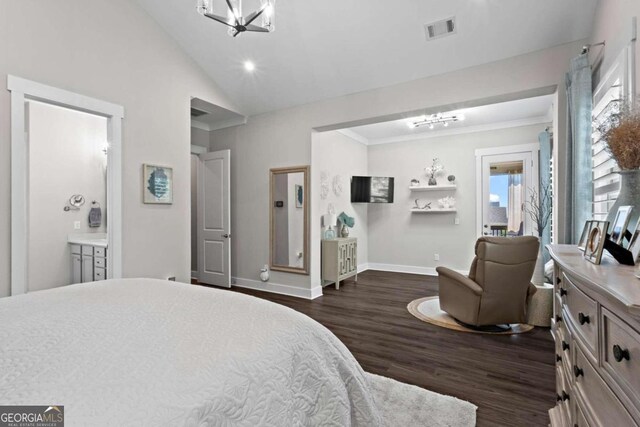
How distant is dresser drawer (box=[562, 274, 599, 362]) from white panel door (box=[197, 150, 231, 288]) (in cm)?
443

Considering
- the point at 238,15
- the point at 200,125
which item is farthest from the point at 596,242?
A: the point at 200,125

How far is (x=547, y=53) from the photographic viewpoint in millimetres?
2973

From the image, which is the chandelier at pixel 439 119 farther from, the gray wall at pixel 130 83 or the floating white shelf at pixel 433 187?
the gray wall at pixel 130 83

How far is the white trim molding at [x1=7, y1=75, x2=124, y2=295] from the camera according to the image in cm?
253

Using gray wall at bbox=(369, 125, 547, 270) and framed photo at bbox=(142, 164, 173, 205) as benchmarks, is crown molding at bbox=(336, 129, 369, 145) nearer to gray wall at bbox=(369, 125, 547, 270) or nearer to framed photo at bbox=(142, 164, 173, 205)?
gray wall at bbox=(369, 125, 547, 270)

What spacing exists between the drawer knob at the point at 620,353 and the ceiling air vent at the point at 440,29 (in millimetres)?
3089

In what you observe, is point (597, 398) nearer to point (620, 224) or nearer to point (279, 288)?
point (620, 224)

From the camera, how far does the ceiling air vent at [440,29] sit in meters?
2.94

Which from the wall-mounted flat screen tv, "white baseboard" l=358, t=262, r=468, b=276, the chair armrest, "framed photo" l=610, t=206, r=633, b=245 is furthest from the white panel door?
"framed photo" l=610, t=206, r=633, b=245

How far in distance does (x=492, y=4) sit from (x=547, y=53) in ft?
2.59

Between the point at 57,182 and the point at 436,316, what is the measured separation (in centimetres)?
535

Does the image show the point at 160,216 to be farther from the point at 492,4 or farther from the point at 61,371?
the point at 492,4

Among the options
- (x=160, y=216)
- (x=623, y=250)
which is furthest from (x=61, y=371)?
(x=160, y=216)

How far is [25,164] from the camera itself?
2.62 metres
